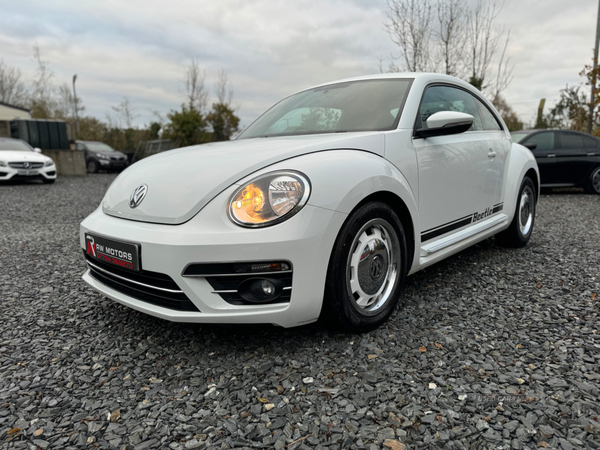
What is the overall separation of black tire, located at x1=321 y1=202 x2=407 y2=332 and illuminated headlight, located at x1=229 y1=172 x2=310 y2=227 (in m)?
0.31

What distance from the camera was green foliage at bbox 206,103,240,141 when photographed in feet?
87.1

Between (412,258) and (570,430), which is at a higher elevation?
(412,258)

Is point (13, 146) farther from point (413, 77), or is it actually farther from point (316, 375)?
point (316, 375)

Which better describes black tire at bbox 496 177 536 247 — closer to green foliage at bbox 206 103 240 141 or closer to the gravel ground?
the gravel ground

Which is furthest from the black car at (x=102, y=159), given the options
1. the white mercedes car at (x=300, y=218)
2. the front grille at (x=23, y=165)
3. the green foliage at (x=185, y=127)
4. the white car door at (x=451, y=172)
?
the white car door at (x=451, y=172)

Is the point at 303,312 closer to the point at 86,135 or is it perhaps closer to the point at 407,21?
the point at 407,21

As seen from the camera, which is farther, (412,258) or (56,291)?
(56,291)

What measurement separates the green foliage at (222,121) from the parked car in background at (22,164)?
47.8 feet

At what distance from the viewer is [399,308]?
8.96 ft

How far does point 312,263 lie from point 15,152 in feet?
42.0

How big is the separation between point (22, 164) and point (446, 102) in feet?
39.4

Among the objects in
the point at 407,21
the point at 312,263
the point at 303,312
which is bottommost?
the point at 303,312

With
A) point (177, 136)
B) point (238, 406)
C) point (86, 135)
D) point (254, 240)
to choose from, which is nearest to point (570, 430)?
point (238, 406)

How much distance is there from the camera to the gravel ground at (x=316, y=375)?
161 cm
